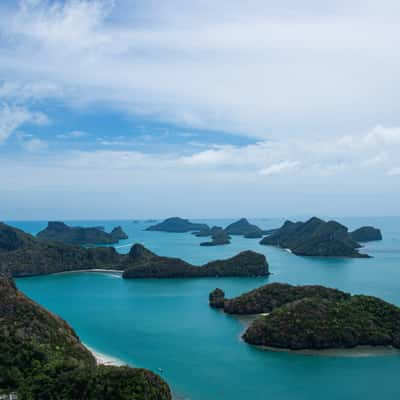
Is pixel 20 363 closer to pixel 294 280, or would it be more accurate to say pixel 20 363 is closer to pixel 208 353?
pixel 208 353

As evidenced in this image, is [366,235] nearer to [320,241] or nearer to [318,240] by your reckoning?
[318,240]

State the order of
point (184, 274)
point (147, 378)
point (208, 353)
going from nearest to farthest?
1. point (147, 378)
2. point (208, 353)
3. point (184, 274)

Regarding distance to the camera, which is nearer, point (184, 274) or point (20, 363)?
point (20, 363)

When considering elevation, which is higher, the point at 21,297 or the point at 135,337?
the point at 21,297

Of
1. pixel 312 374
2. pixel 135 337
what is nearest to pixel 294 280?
pixel 135 337

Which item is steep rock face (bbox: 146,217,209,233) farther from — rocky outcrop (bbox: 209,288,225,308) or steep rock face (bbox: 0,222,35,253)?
rocky outcrop (bbox: 209,288,225,308)

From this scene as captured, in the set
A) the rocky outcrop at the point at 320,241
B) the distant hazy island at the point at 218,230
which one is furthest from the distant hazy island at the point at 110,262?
the distant hazy island at the point at 218,230

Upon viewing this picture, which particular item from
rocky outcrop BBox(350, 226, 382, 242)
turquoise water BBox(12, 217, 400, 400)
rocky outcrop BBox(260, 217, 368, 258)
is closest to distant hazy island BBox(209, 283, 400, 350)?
turquoise water BBox(12, 217, 400, 400)
